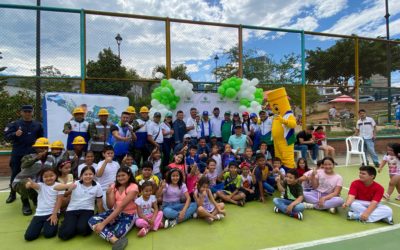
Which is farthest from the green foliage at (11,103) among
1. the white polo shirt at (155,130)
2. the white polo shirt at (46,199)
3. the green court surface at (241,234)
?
the white polo shirt at (46,199)

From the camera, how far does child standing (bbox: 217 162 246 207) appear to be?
4711 millimetres

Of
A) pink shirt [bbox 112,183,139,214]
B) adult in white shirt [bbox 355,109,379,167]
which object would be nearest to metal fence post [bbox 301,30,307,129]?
adult in white shirt [bbox 355,109,379,167]

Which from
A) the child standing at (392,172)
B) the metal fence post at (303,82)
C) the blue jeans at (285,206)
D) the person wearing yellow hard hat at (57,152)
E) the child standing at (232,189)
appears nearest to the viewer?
the blue jeans at (285,206)

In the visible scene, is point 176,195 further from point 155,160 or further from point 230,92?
point 230,92

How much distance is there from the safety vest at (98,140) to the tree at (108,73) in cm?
190

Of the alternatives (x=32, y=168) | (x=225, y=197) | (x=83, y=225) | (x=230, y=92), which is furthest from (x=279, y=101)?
(x=32, y=168)

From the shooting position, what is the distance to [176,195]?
4137 mm

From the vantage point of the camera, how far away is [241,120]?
6.97 metres

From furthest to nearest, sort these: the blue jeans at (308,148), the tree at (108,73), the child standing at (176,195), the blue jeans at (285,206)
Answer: the blue jeans at (308,148) → the tree at (108,73) → the blue jeans at (285,206) → the child standing at (176,195)

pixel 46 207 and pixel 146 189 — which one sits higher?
pixel 146 189

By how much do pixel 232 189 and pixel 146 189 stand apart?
6.00 ft

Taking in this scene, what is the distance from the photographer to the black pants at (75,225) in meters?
3.33

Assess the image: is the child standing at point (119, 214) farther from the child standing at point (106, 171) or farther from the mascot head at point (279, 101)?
the mascot head at point (279, 101)

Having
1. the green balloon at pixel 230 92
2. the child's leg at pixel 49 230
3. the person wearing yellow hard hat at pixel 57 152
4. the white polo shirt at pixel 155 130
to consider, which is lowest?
the child's leg at pixel 49 230
